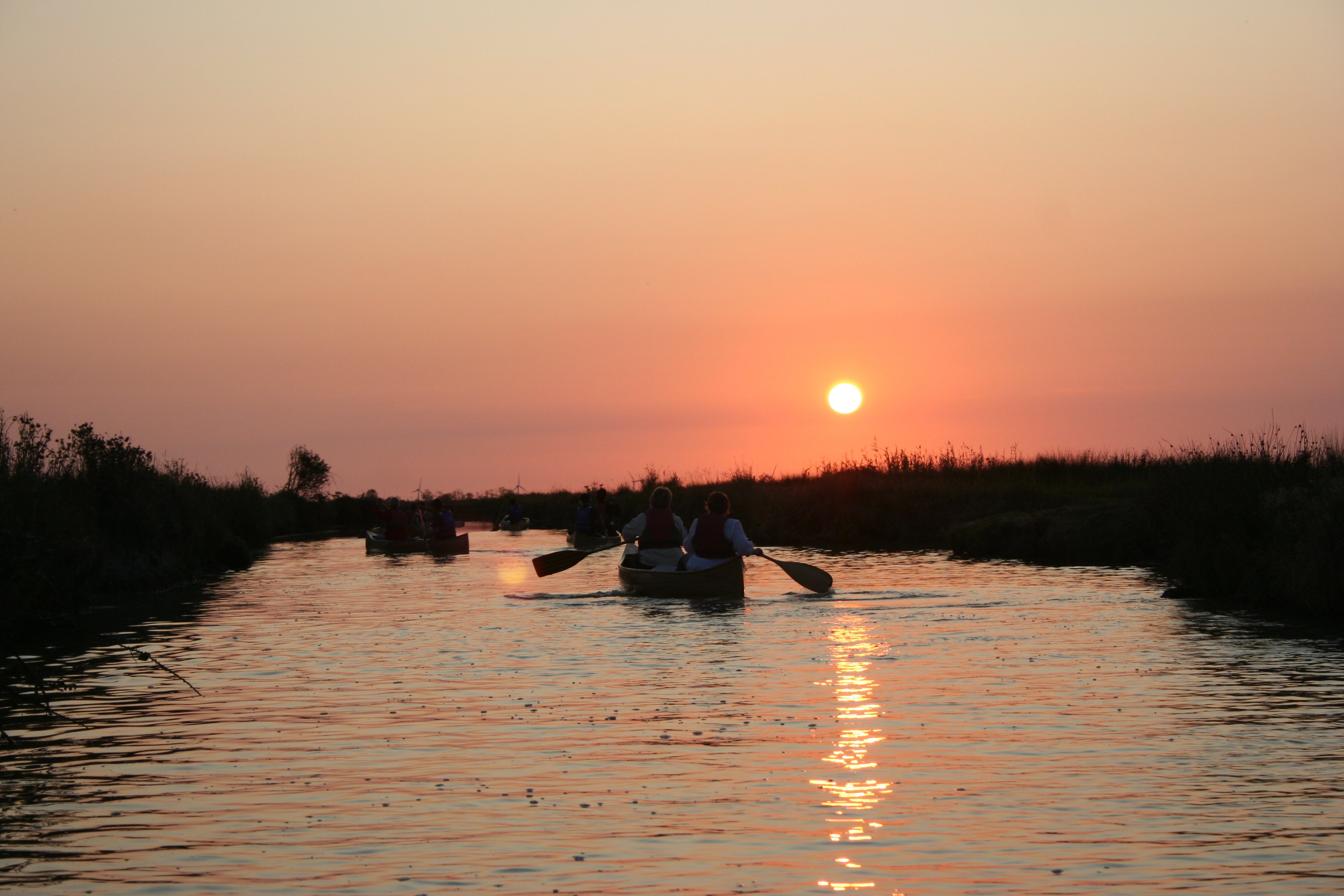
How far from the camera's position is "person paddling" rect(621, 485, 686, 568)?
67.7 feet

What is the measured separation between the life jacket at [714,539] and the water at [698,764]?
373 cm

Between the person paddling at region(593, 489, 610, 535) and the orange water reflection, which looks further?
the person paddling at region(593, 489, 610, 535)

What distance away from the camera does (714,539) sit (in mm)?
19375

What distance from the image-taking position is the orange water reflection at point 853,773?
605 cm

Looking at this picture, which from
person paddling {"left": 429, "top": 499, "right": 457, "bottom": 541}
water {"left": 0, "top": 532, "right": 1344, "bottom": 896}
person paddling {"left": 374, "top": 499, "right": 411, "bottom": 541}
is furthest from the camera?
person paddling {"left": 374, "top": 499, "right": 411, "bottom": 541}

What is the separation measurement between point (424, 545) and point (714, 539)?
18756 mm

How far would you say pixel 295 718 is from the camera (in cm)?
999

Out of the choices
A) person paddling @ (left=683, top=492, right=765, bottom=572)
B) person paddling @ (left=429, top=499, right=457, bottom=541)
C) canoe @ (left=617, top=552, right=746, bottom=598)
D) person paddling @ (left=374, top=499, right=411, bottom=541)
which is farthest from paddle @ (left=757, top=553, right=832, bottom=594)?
person paddling @ (left=374, top=499, right=411, bottom=541)

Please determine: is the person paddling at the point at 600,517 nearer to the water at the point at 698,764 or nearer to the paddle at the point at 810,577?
the paddle at the point at 810,577

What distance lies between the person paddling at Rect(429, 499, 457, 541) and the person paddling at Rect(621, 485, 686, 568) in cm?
1609

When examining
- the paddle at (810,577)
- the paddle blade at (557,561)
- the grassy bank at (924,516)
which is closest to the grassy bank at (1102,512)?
the grassy bank at (924,516)

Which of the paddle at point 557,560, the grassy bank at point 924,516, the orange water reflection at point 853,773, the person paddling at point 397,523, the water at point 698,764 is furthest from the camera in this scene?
the person paddling at point 397,523

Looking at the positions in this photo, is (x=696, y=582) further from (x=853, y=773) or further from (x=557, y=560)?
(x=853, y=773)

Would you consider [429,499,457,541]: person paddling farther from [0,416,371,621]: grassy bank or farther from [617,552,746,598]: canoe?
[617,552,746,598]: canoe
